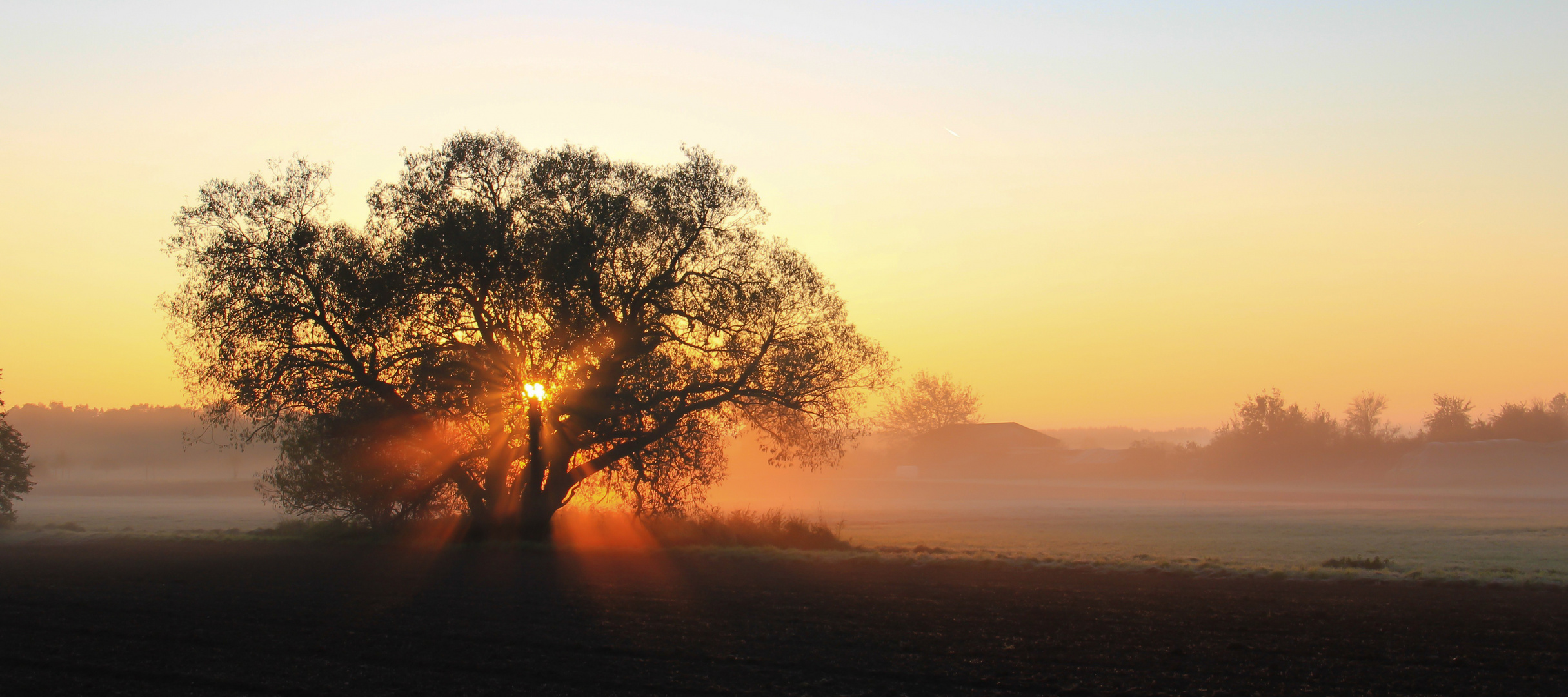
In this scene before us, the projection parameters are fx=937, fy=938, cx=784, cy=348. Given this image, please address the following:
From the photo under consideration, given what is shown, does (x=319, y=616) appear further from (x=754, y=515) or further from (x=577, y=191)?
(x=754, y=515)

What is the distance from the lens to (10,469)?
4216 centimetres

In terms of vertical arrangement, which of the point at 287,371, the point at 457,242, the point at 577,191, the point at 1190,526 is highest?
the point at 577,191

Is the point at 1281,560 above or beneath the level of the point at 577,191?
beneath

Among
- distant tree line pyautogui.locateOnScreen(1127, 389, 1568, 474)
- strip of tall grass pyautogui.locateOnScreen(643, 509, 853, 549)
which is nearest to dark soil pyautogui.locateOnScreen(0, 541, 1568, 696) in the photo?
strip of tall grass pyautogui.locateOnScreen(643, 509, 853, 549)

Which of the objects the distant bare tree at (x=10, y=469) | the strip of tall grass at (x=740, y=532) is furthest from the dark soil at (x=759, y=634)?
the distant bare tree at (x=10, y=469)

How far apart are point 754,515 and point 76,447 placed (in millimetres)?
175834

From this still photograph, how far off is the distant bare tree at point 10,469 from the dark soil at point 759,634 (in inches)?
1164

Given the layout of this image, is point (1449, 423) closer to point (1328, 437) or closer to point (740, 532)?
point (1328, 437)

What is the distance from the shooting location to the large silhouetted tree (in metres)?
25.3

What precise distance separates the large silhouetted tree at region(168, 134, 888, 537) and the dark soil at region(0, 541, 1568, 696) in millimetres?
7567

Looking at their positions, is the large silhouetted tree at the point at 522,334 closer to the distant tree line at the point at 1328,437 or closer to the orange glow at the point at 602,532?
the orange glow at the point at 602,532

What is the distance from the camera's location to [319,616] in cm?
1299

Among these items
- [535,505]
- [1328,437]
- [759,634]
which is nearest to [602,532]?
[535,505]

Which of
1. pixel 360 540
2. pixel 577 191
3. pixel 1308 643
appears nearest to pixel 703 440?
pixel 577 191
